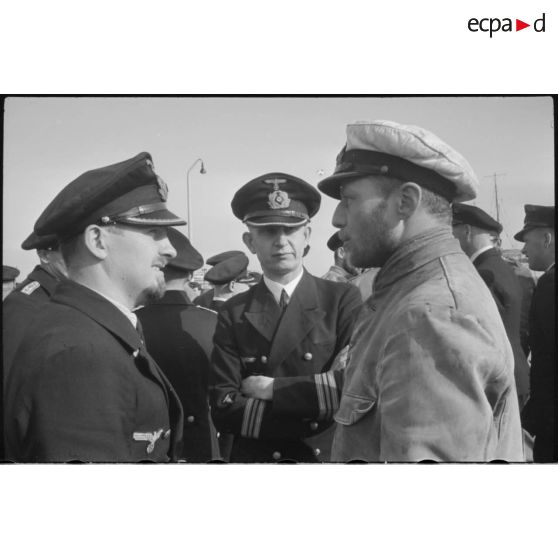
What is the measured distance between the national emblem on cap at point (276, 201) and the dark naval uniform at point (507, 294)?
981 millimetres

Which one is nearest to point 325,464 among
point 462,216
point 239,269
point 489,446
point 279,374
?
point 279,374

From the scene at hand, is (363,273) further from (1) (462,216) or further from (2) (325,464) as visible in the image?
(2) (325,464)

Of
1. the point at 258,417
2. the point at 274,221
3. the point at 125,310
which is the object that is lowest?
the point at 258,417

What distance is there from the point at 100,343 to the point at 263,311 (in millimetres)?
911

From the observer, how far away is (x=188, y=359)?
4.37 metres

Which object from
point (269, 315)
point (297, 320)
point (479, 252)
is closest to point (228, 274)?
point (269, 315)

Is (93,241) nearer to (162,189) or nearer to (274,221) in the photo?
(162,189)

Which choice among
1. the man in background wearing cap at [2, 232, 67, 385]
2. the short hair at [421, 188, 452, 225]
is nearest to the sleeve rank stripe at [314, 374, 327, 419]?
the short hair at [421, 188, 452, 225]

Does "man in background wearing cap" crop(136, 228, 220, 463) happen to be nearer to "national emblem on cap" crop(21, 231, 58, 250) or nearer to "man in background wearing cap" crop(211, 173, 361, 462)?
"man in background wearing cap" crop(211, 173, 361, 462)

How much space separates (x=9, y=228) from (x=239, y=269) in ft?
4.30

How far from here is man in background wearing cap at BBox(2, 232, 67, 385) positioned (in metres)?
4.32

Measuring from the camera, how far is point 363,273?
4.31m

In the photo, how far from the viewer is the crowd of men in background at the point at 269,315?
4.13m

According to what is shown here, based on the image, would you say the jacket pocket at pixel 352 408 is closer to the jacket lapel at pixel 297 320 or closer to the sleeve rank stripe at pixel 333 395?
the sleeve rank stripe at pixel 333 395
